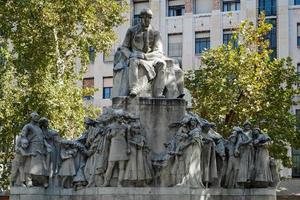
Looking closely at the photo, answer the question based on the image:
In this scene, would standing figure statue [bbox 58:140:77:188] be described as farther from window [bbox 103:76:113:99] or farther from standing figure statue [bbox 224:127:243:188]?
window [bbox 103:76:113:99]

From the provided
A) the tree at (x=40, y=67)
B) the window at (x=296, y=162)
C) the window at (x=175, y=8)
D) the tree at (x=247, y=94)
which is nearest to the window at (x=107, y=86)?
the window at (x=175, y=8)

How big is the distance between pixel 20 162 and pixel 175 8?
32.2 m

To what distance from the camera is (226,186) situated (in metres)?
15.8

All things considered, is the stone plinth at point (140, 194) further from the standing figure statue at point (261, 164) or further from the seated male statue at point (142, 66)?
the seated male statue at point (142, 66)

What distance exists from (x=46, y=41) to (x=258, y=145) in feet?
53.1

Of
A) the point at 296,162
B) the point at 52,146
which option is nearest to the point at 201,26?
the point at 296,162

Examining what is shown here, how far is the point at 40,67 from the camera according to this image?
96.0 ft

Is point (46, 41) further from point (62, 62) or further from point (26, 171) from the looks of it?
point (26, 171)

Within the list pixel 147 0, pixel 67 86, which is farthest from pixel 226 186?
pixel 147 0

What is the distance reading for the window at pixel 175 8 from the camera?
45.7 metres

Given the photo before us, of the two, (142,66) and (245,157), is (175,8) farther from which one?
(245,157)

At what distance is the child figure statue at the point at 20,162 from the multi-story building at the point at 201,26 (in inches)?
1059

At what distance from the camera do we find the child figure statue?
1508 cm

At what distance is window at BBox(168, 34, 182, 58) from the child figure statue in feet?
101
